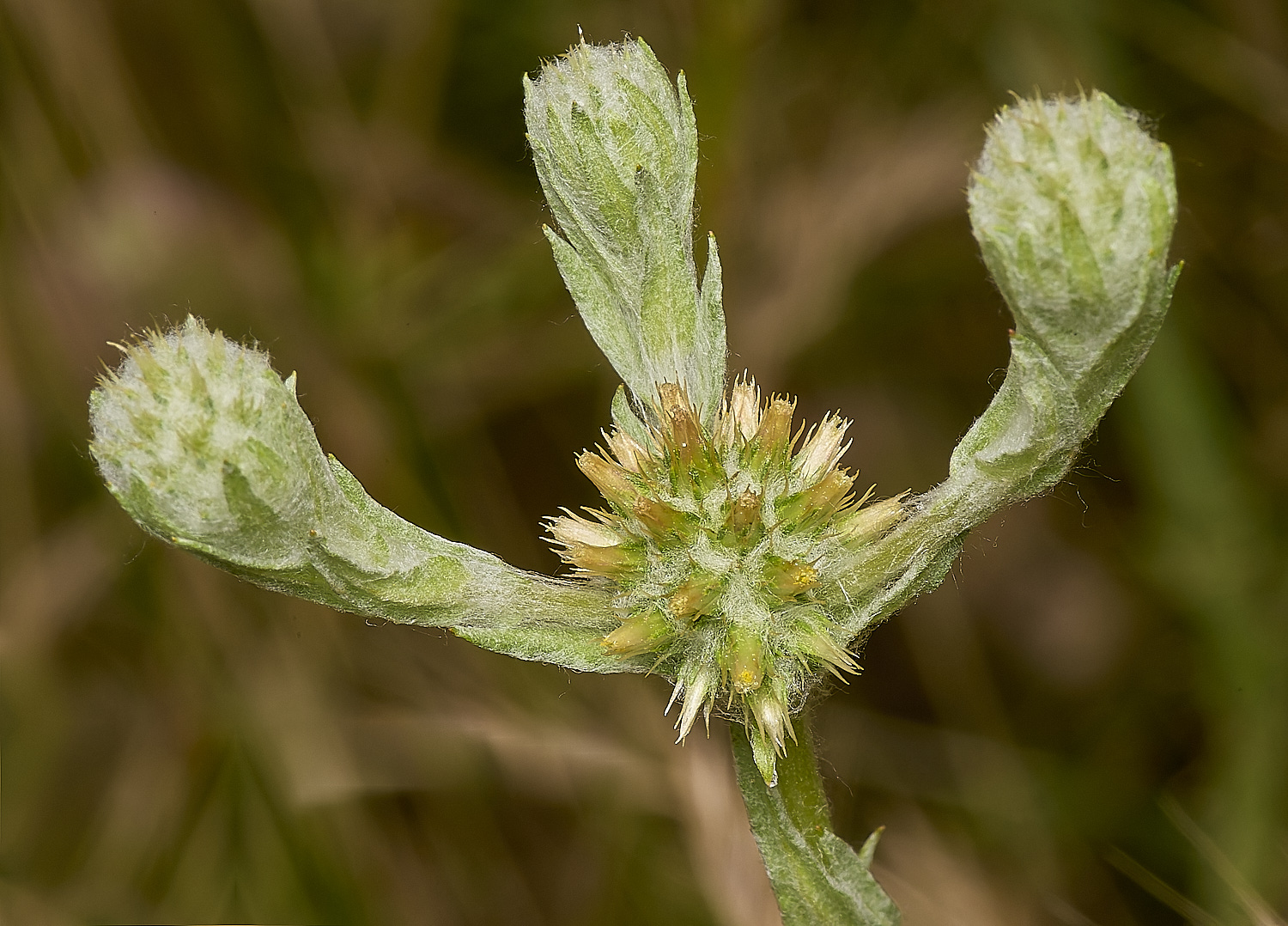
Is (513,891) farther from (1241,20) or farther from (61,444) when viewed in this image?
(1241,20)

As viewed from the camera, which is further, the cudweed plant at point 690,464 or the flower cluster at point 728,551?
the flower cluster at point 728,551

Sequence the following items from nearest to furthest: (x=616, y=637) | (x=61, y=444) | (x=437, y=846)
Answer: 1. (x=616, y=637)
2. (x=437, y=846)
3. (x=61, y=444)

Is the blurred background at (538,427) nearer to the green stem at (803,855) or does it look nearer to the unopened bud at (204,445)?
the green stem at (803,855)

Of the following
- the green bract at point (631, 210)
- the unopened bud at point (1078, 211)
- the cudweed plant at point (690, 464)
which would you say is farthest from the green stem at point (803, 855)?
the unopened bud at point (1078, 211)

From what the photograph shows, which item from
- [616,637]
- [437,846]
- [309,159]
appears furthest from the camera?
[309,159]

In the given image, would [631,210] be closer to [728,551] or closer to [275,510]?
[728,551]

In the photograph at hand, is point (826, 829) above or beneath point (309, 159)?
beneath

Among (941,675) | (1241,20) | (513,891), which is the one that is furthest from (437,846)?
(1241,20)
